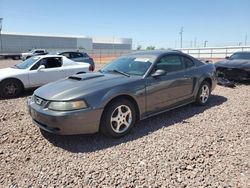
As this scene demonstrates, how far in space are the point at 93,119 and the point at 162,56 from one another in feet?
6.98

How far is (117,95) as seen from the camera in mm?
3912

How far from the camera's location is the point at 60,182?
2863 mm

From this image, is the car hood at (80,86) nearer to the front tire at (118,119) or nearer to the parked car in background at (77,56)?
the front tire at (118,119)

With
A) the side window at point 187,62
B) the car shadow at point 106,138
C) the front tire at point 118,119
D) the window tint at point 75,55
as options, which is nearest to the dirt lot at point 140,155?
the car shadow at point 106,138

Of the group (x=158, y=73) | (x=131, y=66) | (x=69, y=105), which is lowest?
(x=69, y=105)

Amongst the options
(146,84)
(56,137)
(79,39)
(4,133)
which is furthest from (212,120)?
(79,39)

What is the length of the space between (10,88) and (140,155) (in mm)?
5613

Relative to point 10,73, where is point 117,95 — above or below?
below

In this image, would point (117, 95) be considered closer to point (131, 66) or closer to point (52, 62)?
point (131, 66)

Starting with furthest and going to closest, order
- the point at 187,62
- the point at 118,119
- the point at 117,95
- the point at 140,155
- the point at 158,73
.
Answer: the point at 187,62 → the point at 158,73 → the point at 118,119 → the point at 117,95 → the point at 140,155

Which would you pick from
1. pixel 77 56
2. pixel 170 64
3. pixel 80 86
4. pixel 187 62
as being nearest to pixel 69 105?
pixel 80 86

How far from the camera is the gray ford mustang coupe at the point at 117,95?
360 centimetres

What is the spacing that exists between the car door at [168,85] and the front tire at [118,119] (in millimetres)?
463

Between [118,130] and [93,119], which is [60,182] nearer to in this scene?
[93,119]
